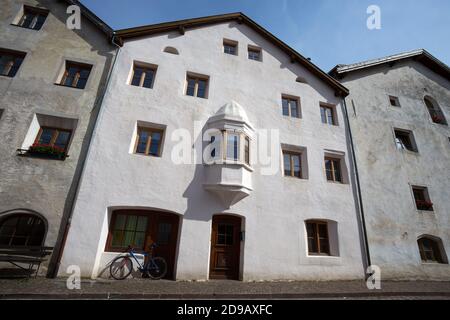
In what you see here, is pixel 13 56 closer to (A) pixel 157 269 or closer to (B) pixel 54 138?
(B) pixel 54 138

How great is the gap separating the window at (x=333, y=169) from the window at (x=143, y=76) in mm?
10130

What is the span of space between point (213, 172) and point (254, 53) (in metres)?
8.93

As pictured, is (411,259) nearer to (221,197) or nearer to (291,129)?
(291,129)

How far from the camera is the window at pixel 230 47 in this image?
499 inches

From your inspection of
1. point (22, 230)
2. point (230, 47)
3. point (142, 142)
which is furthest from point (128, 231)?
point (230, 47)

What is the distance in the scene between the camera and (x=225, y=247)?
28.2ft

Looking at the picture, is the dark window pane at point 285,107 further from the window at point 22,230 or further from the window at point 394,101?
the window at point 22,230

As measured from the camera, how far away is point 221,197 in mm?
8562

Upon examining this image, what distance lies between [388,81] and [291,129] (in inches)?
402

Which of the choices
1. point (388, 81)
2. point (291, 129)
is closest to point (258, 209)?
point (291, 129)

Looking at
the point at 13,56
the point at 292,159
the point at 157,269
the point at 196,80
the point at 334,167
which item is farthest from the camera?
the point at 334,167

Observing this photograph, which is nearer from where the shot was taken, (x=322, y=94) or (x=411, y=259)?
(x=411, y=259)

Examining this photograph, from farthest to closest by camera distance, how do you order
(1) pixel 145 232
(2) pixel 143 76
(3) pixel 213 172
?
(2) pixel 143 76, (3) pixel 213 172, (1) pixel 145 232
